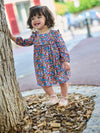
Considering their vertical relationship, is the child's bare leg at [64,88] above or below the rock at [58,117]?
above

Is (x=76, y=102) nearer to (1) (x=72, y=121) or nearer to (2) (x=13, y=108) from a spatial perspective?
(1) (x=72, y=121)

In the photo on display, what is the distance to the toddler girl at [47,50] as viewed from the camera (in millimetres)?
2367

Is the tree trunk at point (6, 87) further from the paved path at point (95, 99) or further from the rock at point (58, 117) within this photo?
the paved path at point (95, 99)

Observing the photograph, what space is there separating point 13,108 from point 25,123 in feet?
0.69

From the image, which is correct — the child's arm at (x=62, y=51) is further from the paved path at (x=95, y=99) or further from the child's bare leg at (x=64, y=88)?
the paved path at (x=95, y=99)

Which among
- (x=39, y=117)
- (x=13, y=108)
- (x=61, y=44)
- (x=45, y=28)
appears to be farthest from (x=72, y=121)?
(x=45, y=28)

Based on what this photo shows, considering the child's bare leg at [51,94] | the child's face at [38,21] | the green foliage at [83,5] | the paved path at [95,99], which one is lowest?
the paved path at [95,99]

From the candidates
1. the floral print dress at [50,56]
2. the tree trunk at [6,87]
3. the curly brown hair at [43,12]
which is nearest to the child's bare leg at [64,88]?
the floral print dress at [50,56]

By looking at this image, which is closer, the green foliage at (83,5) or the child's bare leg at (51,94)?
the child's bare leg at (51,94)

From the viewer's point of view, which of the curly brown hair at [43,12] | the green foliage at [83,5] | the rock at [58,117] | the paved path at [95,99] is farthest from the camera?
the green foliage at [83,5]

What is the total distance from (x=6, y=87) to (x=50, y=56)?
0.68m

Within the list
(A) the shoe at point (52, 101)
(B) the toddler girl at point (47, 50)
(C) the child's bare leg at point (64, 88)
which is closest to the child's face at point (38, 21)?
(B) the toddler girl at point (47, 50)

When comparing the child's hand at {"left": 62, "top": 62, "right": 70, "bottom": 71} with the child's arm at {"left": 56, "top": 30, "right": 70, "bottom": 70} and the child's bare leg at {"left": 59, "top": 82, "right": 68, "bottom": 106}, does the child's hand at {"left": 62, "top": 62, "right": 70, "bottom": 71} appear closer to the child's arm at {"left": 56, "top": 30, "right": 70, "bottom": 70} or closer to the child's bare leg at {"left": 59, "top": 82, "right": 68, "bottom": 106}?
the child's arm at {"left": 56, "top": 30, "right": 70, "bottom": 70}

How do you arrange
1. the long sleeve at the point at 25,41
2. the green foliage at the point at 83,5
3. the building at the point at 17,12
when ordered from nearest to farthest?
the long sleeve at the point at 25,41, the building at the point at 17,12, the green foliage at the point at 83,5
